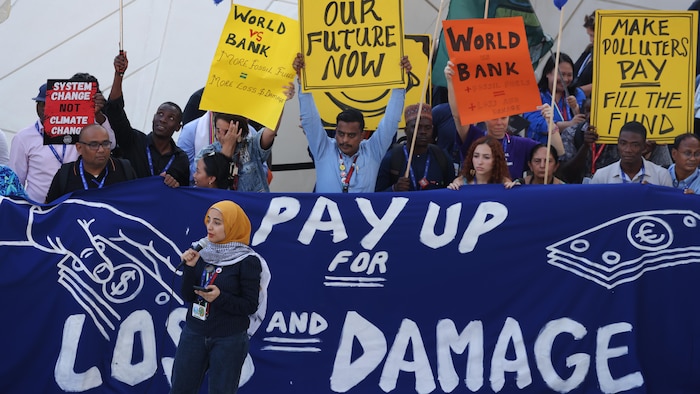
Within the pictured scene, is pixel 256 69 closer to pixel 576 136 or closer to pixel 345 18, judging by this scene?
pixel 345 18

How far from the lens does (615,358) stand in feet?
25.1

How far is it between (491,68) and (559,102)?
72.1 inches

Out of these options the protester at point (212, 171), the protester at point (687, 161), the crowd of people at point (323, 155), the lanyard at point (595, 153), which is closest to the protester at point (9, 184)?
the crowd of people at point (323, 155)

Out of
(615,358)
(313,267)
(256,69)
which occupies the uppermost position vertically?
(256,69)

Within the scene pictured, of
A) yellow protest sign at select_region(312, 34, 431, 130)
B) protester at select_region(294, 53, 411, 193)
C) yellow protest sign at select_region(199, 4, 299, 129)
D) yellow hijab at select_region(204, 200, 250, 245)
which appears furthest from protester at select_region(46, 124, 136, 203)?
yellow protest sign at select_region(312, 34, 431, 130)

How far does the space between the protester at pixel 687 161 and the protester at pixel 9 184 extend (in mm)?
4779

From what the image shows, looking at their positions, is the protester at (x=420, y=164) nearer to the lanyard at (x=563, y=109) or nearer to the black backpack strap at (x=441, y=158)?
the black backpack strap at (x=441, y=158)

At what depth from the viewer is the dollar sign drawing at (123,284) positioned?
779 cm

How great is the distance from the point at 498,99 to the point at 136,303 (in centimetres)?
298

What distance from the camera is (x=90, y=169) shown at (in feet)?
26.8

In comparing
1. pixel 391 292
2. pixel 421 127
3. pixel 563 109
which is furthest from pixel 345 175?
pixel 563 109

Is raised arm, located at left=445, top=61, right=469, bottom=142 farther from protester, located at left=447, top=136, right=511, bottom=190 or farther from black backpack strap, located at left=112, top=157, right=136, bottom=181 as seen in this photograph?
black backpack strap, located at left=112, top=157, right=136, bottom=181

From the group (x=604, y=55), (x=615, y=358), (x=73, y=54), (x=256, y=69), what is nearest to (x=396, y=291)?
(x=615, y=358)

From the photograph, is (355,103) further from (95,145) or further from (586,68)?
(586,68)
